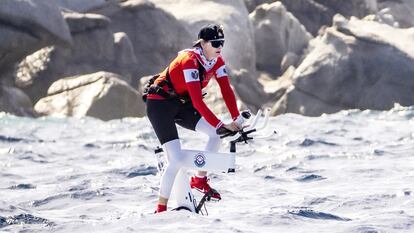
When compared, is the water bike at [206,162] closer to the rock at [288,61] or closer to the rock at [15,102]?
the rock at [15,102]

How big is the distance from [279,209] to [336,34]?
2021 centimetres

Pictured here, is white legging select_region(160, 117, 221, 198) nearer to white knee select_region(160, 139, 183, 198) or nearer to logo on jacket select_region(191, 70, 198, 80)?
white knee select_region(160, 139, 183, 198)

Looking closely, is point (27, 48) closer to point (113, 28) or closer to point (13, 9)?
point (13, 9)

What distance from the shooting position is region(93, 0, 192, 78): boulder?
31.5 m

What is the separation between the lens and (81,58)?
30.3m

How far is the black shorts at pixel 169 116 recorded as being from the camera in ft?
30.9

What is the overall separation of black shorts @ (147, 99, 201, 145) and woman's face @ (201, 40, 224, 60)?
0.58 meters

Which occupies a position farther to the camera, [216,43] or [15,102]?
[15,102]

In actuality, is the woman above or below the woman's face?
below

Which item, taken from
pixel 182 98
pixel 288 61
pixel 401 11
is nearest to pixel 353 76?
pixel 288 61

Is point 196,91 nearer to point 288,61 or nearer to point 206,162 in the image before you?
point 206,162

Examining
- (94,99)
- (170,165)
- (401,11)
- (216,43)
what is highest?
(401,11)

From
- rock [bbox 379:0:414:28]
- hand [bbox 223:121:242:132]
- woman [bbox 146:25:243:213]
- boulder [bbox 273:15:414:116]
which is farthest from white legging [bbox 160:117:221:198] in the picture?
rock [bbox 379:0:414:28]

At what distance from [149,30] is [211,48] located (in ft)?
76.2
